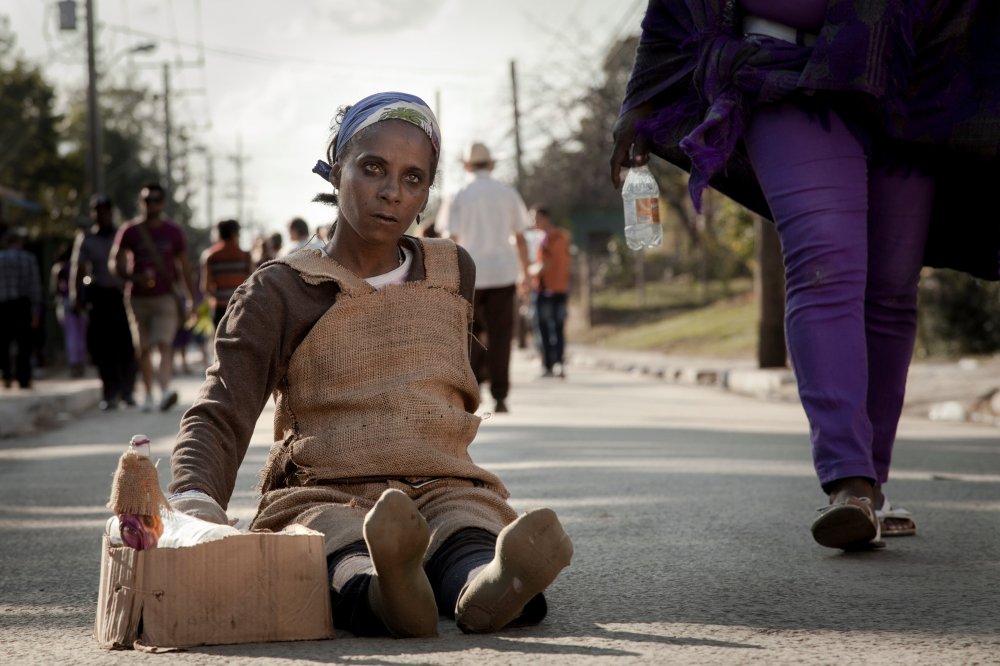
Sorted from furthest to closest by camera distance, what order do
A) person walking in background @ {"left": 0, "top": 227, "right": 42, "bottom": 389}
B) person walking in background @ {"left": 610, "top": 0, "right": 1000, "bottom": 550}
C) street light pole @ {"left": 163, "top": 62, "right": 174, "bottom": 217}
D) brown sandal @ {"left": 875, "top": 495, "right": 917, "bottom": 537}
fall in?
1. street light pole @ {"left": 163, "top": 62, "right": 174, "bottom": 217}
2. person walking in background @ {"left": 0, "top": 227, "right": 42, "bottom": 389}
3. brown sandal @ {"left": 875, "top": 495, "right": 917, "bottom": 537}
4. person walking in background @ {"left": 610, "top": 0, "right": 1000, "bottom": 550}

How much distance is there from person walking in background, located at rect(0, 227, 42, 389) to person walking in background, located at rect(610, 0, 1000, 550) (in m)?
14.0

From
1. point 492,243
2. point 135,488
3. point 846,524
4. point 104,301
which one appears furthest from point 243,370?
point 104,301

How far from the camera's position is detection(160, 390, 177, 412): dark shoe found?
512 inches

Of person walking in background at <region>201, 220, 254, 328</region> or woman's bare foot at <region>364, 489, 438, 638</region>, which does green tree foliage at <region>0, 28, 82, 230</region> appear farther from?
woman's bare foot at <region>364, 489, 438, 638</region>

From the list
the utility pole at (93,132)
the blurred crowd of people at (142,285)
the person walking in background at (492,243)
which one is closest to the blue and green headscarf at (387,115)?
the person walking in background at (492,243)

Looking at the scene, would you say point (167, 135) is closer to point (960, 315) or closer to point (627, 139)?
point (960, 315)

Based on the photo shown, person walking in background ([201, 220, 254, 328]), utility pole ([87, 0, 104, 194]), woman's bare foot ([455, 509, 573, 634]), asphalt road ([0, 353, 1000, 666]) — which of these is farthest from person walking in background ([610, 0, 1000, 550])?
utility pole ([87, 0, 104, 194])

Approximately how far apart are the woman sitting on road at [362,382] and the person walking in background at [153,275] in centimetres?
909

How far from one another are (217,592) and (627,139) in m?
2.21

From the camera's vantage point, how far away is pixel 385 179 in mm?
3678

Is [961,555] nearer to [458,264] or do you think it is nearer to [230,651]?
[458,264]

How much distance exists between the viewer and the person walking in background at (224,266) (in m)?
14.7

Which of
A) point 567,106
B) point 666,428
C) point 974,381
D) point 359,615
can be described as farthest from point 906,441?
point 567,106

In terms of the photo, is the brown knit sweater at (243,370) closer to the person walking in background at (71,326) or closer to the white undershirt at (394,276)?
the white undershirt at (394,276)
